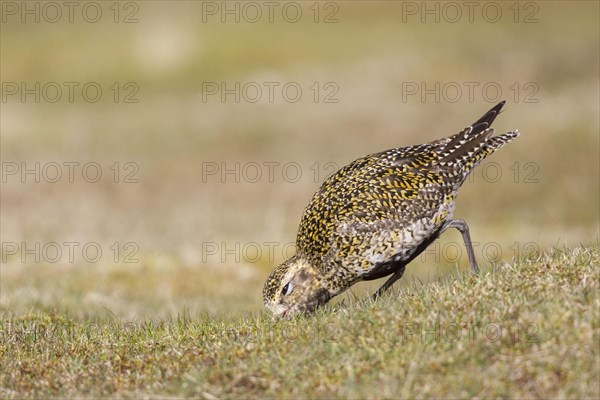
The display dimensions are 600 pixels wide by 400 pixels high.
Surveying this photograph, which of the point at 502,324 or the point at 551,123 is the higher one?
the point at 502,324

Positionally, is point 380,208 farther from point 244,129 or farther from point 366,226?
point 244,129

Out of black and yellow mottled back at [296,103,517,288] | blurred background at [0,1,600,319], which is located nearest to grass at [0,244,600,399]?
black and yellow mottled back at [296,103,517,288]

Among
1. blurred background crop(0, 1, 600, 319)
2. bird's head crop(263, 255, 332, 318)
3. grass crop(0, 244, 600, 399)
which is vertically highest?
grass crop(0, 244, 600, 399)

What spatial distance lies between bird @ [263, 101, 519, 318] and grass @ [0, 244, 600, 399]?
971mm

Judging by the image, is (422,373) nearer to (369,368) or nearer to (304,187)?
(369,368)

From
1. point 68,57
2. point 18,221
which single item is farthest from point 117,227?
point 68,57

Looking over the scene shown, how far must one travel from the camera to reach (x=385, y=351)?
6473 millimetres

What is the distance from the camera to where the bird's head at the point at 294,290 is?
9000mm

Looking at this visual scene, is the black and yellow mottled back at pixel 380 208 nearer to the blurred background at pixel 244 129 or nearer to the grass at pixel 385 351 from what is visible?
the grass at pixel 385 351

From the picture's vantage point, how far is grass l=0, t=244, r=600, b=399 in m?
6.04

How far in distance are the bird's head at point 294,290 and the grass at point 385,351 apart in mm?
1032

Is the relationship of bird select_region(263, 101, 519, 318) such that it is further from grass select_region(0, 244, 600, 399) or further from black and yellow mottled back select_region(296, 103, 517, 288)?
grass select_region(0, 244, 600, 399)

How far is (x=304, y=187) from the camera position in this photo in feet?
76.4

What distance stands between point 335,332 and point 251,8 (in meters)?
34.8
